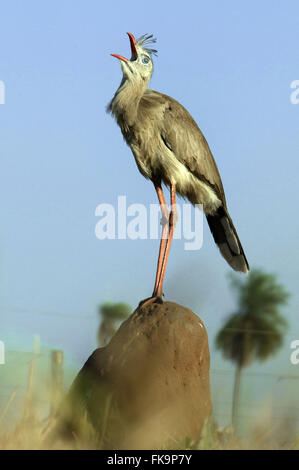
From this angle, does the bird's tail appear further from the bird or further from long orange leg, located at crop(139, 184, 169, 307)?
long orange leg, located at crop(139, 184, 169, 307)

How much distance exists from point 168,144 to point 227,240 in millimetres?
1518

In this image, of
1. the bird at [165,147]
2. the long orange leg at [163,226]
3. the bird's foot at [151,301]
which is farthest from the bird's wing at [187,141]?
the bird's foot at [151,301]

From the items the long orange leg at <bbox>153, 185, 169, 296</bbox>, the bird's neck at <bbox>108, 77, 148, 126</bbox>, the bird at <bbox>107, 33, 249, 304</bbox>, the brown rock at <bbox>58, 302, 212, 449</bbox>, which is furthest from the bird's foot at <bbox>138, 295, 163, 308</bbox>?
the bird's neck at <bbox>108, 77, 148, 126</bbox>

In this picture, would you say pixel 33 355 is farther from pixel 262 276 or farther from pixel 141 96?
Answer: pixel 262 276

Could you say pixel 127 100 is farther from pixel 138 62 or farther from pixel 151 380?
pixel 151 380

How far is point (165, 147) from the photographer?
8.16 meters

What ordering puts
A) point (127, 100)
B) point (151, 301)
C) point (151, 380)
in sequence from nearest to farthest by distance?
1. point (151, 380)
2. point (151, 301)
3. point (127, 100)

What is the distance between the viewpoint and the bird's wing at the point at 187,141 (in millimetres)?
8188

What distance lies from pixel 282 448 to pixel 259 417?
2.03ft

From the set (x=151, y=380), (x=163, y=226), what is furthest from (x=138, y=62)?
(x=151, y=380)

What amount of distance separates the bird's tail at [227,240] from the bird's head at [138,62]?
202 centimetres

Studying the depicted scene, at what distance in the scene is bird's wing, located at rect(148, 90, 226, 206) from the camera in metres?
8.19

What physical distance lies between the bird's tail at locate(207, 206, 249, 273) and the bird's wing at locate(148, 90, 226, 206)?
0.73 ft
